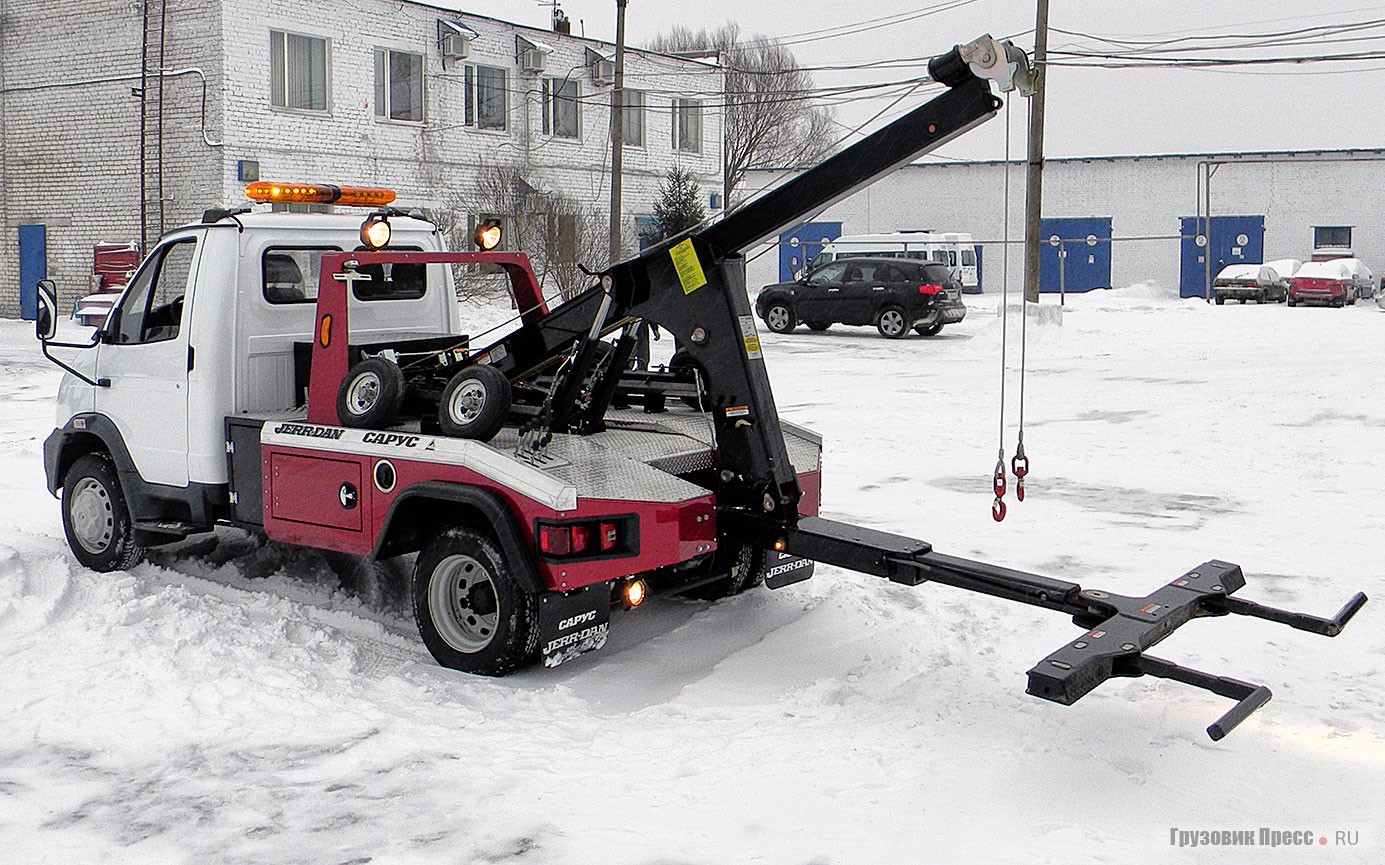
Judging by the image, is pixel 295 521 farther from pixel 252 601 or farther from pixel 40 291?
pixel 40 291

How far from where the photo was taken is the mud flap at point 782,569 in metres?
6.76

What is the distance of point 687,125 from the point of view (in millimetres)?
37500

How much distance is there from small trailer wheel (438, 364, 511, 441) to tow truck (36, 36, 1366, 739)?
13 millimetres

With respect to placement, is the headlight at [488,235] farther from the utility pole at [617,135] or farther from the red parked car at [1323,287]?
the red parked car at [1323,287]

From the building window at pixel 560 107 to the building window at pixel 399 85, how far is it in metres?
4.08

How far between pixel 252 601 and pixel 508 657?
196cm

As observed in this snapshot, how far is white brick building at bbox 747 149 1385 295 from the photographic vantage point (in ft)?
141

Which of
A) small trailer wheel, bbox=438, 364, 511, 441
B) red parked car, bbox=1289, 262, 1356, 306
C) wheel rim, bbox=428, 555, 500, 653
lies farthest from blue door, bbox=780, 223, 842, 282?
wheel rim, bbox=428, 555, 500, 653

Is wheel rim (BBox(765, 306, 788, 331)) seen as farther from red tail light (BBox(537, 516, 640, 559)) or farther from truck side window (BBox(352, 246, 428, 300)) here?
red tail light (BBox(537, 516, 640, 559))

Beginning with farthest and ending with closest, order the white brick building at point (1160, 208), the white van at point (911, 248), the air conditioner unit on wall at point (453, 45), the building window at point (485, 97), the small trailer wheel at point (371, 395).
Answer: the white brick building at point (1160, 208)
the white van at point (911, 248)
the building window at point (485, 97)
the air conditioner unit on wall at point (453, 45)
the small trailer wheel at point (371, 395)

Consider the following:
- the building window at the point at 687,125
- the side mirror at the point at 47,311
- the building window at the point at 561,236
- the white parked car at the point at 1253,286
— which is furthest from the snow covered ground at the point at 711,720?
the building window at the point at 687,125

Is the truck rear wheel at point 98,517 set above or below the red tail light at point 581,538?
below

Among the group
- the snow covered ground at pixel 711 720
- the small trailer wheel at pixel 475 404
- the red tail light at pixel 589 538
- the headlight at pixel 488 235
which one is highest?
the headlight at pixel 488 235

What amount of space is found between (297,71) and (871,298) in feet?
39.9
